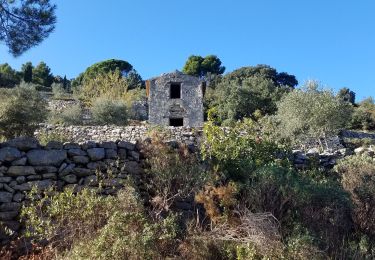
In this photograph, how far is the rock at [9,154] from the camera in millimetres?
5820

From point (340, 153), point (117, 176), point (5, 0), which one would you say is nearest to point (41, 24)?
point (5, 0)

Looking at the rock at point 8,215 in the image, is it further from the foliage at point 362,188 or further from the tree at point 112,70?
→ the tree at point 112,70

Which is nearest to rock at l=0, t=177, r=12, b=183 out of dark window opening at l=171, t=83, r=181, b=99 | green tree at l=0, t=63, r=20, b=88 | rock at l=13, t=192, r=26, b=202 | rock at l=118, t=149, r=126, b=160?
rock at l=13, t=192, r=26, b=202

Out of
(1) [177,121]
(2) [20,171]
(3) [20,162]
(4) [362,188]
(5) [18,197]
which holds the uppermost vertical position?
(1) [177,121]

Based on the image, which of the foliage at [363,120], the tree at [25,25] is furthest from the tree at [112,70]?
the tree at [25,25]

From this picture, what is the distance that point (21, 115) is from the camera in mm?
14531

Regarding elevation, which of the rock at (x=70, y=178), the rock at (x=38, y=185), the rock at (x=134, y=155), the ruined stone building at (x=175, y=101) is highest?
the ruined stone building at (x=175, y=101)

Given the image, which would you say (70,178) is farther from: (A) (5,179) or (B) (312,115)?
(B) (312,115)

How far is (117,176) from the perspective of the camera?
643 cm

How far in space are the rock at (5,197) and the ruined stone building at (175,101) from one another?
17029 mm

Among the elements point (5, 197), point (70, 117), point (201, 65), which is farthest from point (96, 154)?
point (201, 65)

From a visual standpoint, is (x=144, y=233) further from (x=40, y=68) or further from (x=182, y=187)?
Answer: (x=40, y=68)

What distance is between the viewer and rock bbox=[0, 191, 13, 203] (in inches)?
224

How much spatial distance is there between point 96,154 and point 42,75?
41227 millimetres
